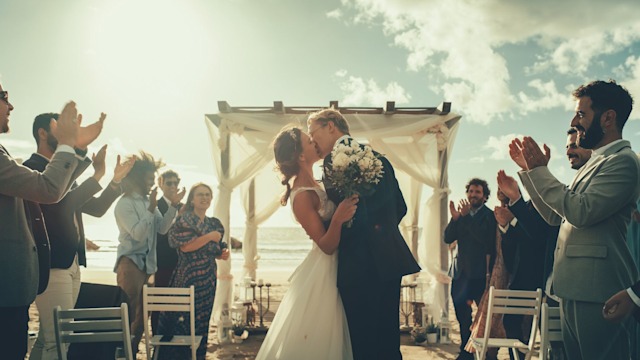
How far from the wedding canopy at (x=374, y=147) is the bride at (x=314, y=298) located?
425 cm

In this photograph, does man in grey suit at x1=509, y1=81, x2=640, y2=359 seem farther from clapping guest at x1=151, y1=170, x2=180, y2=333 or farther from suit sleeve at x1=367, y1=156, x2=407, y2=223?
clapping guest at x1=151, y1=170, x2=180, y2=333

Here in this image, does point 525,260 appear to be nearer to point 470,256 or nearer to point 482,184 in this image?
point 470,256

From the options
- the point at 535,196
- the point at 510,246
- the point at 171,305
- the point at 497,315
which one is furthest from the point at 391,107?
the point at 535,196

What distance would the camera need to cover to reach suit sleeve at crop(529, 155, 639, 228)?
6.31 feet

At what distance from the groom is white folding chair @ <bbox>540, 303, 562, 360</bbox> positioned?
111 centimetres

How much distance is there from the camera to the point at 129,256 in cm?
442

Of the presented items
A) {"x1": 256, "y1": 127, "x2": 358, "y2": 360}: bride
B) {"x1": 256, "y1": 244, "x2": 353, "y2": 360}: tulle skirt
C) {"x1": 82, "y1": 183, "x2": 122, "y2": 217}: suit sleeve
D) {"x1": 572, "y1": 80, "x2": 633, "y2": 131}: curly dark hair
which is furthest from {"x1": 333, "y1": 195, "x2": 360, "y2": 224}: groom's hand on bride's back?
{"x1": 82, "y1": 183, "x2": 122, "y2": 217}: suit sleeve

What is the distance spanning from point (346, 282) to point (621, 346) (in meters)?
1.21

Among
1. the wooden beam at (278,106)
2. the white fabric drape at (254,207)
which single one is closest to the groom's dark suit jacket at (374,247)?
the wooden beam at (278,106)

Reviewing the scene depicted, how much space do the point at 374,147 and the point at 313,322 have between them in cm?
478

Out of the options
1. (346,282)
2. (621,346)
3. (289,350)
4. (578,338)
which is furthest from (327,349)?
(621,346)

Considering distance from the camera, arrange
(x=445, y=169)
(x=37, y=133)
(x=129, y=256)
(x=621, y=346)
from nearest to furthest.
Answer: (x=621, y=346), (x=37, y=133), (x=129, y=256), (x=445, y=169)

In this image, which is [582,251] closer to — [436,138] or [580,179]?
[580,179]

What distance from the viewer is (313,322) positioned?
2334 mm
